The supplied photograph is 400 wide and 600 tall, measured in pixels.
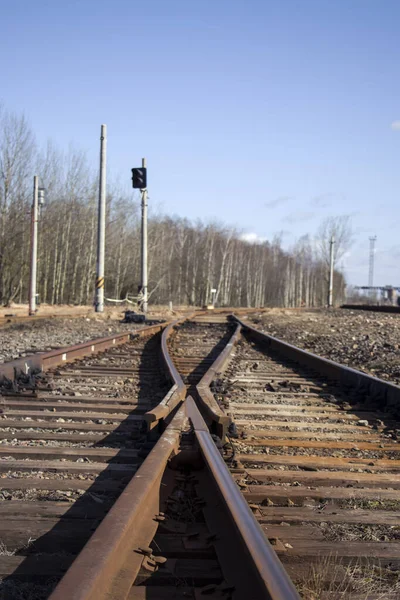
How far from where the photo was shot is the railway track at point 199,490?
2248 mm

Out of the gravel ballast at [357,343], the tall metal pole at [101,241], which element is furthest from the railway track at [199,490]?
the tall metal pole at [101,241]

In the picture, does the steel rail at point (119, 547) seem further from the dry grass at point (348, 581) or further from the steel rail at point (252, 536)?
the dry grass at point (348, 581)

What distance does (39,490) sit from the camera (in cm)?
333

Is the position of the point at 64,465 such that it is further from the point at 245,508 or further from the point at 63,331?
the point at 63,331

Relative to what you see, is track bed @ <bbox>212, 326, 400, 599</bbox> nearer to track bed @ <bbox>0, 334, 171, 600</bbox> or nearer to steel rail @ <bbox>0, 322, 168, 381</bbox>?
track bed @ <bbox>0, 334, 171, 600</bbox>

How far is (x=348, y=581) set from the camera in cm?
232

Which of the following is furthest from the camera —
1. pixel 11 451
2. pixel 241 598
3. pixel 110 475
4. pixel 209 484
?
pixel 11 451

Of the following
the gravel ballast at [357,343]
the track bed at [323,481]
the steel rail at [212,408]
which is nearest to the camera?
the track bed at [323,481]

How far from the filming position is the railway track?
225 centimetres

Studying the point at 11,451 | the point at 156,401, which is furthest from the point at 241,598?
the point at 156,401

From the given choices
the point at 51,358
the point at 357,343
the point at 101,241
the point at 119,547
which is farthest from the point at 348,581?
the point at 101,241

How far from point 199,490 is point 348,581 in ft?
3.62

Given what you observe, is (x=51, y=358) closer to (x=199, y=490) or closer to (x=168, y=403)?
(x=168, y=403)

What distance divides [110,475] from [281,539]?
3.90 ft
